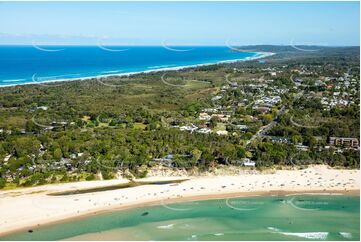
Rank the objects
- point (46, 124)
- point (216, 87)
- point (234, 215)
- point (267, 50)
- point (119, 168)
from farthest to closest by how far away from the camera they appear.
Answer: point (267, 50)
point (216, 87)
point (46, 124)
point (119, 168)
point (234, 215)

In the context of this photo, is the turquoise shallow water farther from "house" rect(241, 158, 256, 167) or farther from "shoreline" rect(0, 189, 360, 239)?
"house" rect(241, 158, 256, 167)

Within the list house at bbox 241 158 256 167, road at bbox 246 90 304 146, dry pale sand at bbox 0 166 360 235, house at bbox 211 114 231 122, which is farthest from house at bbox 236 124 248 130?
dry pale sand at bbox 0 166 360 235

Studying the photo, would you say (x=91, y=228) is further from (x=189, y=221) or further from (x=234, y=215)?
(x=234, y=215)

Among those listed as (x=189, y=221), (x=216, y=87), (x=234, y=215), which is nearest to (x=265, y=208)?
(x=234, y=215)

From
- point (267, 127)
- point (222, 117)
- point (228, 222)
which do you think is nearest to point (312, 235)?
point (228, 222)

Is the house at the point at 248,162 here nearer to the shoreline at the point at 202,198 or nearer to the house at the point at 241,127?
the shoreline at the point at 202,198

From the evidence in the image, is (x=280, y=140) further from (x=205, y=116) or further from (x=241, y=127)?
(x=205, y=116)
